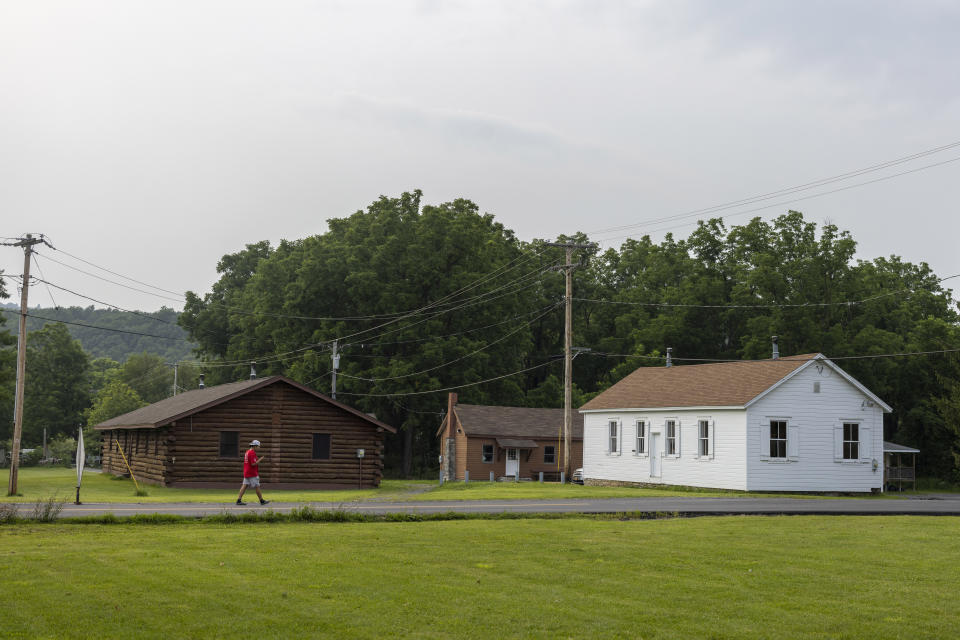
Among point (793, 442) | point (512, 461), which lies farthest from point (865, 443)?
point (512, 461)

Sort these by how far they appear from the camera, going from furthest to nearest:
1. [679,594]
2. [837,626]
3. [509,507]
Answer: [509,507] → [679,594] → [837,626]

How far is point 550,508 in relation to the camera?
24469 mm

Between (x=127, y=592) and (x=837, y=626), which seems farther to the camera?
(x=127, y=592)

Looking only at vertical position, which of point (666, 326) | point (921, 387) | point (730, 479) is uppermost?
point (666, 326)

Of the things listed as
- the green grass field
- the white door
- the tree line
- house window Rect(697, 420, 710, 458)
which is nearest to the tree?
the tree line

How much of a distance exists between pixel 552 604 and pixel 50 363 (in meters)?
101

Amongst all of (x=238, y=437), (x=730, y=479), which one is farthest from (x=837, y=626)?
(x=238, y=437)

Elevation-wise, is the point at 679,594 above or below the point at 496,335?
below

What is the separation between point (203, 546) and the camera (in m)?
14.5

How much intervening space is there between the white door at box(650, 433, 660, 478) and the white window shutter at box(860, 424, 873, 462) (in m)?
8.47

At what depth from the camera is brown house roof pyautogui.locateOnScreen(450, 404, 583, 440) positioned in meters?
59.8

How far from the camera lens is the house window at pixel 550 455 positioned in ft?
203

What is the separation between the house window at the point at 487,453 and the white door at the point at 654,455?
56.0ft

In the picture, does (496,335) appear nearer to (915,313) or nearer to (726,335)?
(726,335)
